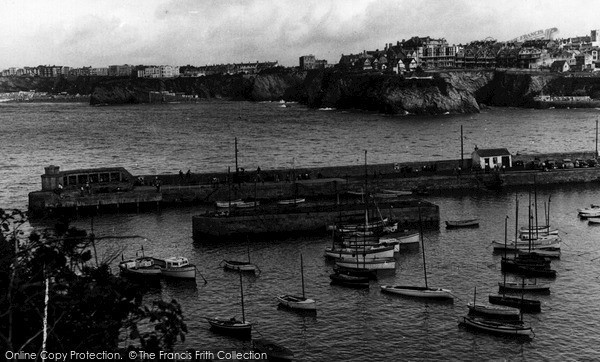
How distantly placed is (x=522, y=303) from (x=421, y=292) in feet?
12.6

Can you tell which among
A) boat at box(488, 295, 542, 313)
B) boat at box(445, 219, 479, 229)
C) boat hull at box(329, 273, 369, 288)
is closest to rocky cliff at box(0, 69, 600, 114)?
boat at box(445, 219, 479, 229)

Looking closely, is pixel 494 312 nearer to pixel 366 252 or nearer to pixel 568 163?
pixel 366 252

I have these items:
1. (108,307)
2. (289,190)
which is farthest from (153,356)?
(289,190)

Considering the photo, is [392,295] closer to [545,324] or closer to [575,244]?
[545,324]

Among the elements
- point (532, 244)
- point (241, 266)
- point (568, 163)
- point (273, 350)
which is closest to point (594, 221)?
point (532, 244)

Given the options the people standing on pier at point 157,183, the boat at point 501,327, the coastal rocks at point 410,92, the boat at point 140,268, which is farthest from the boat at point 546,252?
the coastal rocks at point 410,92

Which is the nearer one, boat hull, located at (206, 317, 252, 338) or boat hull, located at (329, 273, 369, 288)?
boat hull, located at (206, 317, 252, 338)

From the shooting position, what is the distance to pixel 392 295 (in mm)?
31297

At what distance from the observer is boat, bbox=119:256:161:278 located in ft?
110

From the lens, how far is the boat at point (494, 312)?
90.6 feet

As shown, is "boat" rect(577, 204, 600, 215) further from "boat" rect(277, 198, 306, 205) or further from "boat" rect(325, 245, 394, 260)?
"boat" rect(277, 198, 306, 205)

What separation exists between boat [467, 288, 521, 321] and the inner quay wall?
22962 mm

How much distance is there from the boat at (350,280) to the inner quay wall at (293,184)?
16.6 metres

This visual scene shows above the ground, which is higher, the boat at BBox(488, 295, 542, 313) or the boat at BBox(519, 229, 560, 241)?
the boat at BBox(519, 229, 560, 241)
